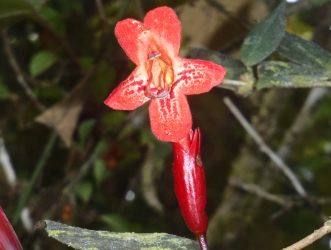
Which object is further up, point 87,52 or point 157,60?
point 157,60

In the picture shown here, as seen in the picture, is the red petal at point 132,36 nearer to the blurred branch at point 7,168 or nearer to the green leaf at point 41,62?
the green leaf at point 41,62

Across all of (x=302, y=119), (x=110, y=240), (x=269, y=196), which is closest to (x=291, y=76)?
(x=110, y=240)

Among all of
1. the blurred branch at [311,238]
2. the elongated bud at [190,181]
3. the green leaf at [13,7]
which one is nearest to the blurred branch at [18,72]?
the green leaf at [13,7]

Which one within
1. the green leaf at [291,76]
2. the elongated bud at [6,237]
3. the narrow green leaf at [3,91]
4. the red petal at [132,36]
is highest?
the red petal at [132,36]

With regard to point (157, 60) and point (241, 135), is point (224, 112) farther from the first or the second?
point (157, 60)

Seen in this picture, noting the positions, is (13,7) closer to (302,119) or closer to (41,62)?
(41,62)

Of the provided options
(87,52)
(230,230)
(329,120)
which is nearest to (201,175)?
(230,230)
